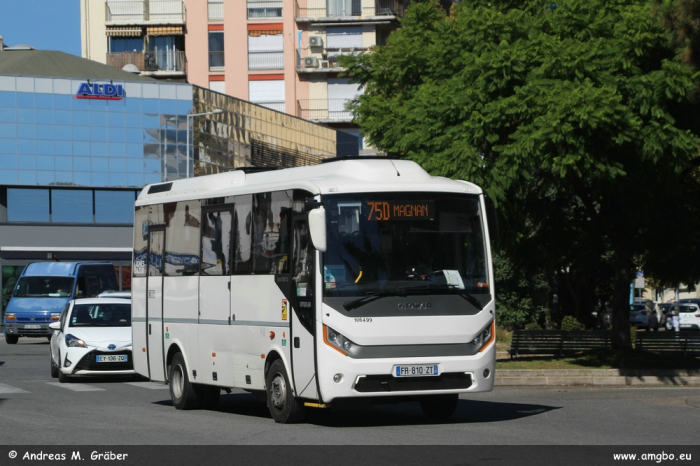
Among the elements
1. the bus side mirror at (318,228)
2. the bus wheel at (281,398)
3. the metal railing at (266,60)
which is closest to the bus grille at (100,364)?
the bus wheel at (281,398)

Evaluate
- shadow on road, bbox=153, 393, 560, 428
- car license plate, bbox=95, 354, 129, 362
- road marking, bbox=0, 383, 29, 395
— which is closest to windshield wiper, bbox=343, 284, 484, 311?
shadow on road, bbox=153, 393, 560, 428

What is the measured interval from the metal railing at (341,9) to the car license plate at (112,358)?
173 ft

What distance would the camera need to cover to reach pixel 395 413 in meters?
15.3

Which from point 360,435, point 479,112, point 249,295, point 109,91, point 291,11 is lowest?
point 360,435

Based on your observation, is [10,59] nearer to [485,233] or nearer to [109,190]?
[109,190]

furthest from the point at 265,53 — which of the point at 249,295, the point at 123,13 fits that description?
the point at 249,295

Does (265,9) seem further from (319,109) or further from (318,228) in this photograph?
(318,228)

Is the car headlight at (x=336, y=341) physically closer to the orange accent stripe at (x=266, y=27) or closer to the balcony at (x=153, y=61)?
the orange accent stripe at (x=266, y=27)

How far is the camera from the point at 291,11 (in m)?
72.4

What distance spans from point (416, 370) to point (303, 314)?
1.41 meters

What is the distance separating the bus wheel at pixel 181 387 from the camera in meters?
15.9

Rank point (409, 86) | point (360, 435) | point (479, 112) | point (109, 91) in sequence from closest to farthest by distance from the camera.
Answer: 1. point (360, 435)
2. point (479, 112)
3. point (409, 86)
4. point (109, 91)

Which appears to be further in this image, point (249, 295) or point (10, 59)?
point (10, 59)

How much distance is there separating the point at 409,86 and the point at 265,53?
1658 inches
